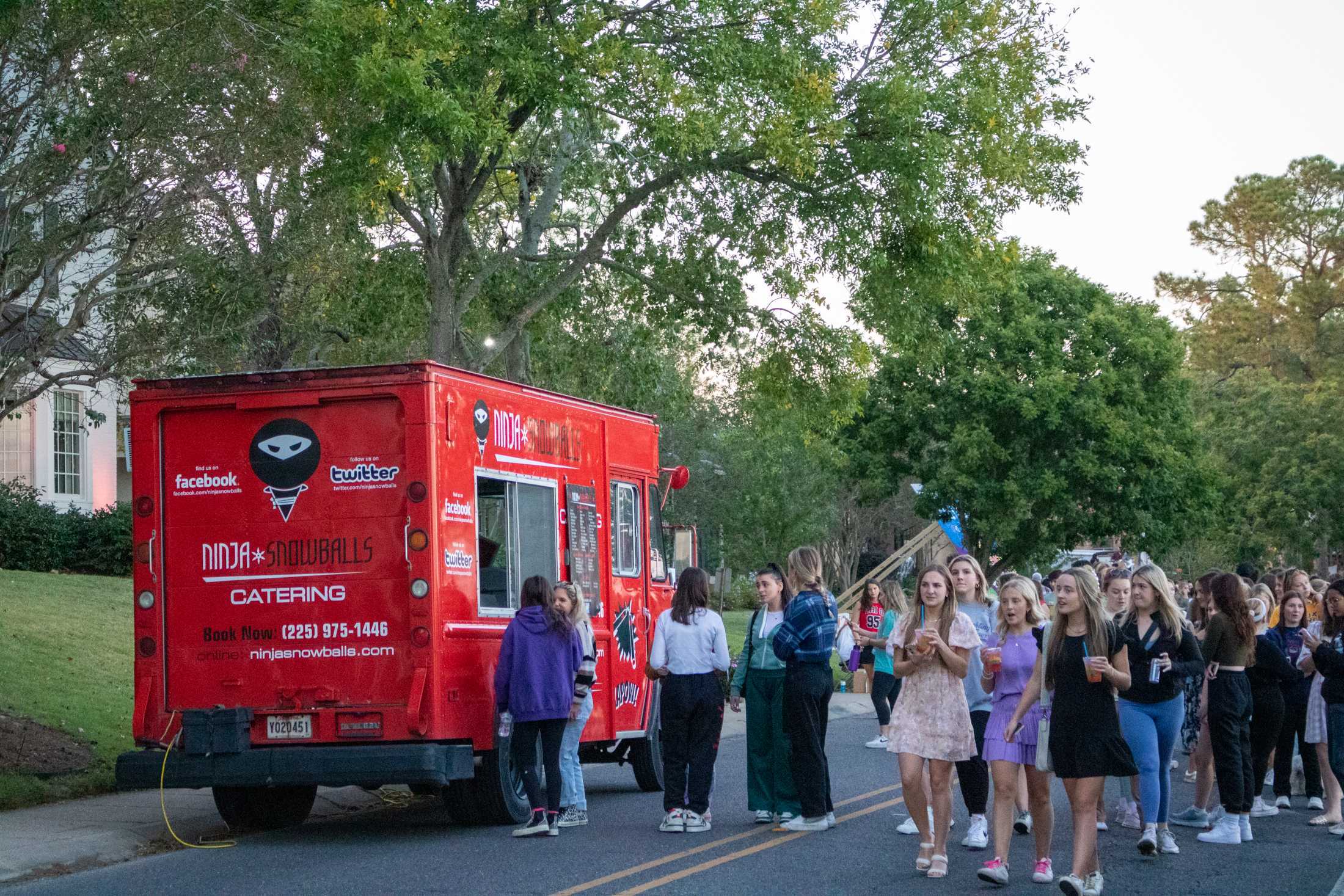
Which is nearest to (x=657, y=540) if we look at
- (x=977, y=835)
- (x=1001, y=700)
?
(x=977, y=835)

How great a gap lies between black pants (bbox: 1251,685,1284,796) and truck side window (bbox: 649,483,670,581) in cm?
484

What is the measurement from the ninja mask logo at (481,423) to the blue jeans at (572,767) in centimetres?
194

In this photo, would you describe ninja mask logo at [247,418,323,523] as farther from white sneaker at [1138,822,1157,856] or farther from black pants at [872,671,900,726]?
black pants at [872,671,900,726]

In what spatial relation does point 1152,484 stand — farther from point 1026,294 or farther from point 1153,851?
point 1153,851

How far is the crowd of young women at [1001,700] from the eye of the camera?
8.59m

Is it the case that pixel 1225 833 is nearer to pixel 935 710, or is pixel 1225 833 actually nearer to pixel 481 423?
pixel 935 710

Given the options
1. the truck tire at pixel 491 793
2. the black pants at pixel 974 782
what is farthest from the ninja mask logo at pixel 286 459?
the black pants at pixel 974 782

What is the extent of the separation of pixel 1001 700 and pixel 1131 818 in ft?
9.79

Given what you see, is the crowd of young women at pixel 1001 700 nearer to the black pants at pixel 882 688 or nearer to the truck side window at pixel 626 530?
the truck side window at pixel 626 530

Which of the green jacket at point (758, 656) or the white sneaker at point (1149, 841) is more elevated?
the green jacket at point (758, 656)

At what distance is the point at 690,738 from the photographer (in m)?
10.9

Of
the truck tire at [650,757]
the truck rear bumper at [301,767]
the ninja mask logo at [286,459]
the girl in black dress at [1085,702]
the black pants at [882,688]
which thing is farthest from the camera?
the black pants at [882,688]

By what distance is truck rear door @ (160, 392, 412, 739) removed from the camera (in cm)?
1033

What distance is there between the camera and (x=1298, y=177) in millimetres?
62406
